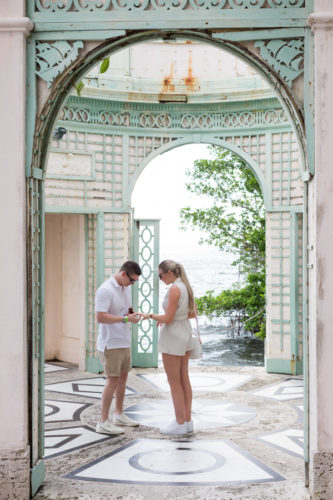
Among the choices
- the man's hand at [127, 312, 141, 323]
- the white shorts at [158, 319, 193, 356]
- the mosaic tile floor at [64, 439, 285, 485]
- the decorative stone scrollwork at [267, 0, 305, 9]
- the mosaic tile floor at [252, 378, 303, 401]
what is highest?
the decorative stone scrollwork at [267, 0, 305, 9]

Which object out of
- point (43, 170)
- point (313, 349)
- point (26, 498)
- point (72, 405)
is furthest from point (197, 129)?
point (26, 498)

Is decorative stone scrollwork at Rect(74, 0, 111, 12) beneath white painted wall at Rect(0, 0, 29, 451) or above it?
above

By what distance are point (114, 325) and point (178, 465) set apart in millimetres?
1420

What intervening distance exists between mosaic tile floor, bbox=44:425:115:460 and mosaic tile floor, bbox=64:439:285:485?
0.37 metres

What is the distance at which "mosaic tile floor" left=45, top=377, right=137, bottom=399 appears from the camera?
752cm

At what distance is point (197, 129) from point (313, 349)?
5.77 meters

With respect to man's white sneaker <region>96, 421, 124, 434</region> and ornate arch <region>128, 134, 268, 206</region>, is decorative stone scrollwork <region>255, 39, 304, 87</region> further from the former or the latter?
ornate arch <region>128, 134, 268, 206</region>

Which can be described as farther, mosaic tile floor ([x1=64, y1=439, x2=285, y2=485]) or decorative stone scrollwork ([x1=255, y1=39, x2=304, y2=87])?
mosaic tile floor ([x1=64, y1=439, x2=285, y2=485])

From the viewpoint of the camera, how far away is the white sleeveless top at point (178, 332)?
5613mm

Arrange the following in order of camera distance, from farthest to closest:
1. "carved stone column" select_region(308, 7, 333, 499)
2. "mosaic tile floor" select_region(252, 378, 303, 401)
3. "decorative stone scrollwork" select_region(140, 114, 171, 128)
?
"decorative stone scrollwork" select_region(140, 114, 171, 128), "mosaic tile floor" select_region(252, 378, 303, 401), "carved stone column" select_region(308, 7, 333, 499)

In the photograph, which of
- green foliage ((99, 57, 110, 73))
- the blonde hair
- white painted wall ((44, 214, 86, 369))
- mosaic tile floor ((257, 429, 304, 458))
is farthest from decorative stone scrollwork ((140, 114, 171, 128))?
mosaic tile floor ((257, 429, 304, 458))

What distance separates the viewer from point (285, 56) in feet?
13.3

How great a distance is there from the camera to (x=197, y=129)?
9.21 meters

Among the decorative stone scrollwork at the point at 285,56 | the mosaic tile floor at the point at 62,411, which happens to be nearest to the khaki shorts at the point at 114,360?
the mosaic tile floor at the point at 62,411
